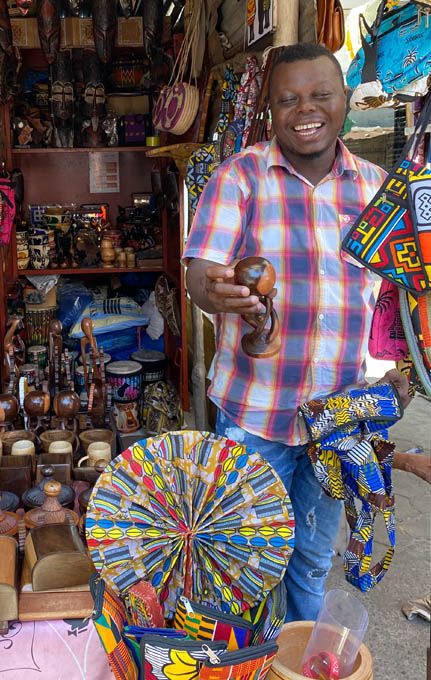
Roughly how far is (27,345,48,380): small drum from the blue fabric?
2845mm

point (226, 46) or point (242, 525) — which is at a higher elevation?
point (226, 46)

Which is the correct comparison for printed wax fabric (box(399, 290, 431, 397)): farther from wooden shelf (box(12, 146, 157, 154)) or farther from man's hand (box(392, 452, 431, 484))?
wooden shelf (box(12, 146, 157, 154))

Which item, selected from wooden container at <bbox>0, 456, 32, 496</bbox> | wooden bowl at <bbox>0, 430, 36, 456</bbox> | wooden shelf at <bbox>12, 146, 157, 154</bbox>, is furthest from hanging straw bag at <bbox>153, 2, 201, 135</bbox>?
wooden container at <bbox>0, 456, 32, 496</bbox>

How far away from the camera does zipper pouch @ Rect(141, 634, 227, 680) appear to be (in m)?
0.81

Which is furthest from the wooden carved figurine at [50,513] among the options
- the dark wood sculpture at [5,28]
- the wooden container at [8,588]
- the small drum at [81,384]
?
the dark wood sculpture at [5,28]

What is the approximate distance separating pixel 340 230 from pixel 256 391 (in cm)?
39

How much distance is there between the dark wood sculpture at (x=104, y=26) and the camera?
356cm

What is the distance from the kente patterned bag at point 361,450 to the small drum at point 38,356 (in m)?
2.92

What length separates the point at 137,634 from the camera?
885mm

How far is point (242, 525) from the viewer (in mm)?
976

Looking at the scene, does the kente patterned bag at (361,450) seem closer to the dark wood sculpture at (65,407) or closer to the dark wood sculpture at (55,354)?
the dark wood sculpture at (65,407)

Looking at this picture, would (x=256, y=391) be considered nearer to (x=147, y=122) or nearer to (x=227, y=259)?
(x=227, y=259)

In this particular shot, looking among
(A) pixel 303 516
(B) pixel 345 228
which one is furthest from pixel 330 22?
(A) pixel 303 516

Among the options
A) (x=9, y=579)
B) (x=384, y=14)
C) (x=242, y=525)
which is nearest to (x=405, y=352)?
(x=242, y=525)
